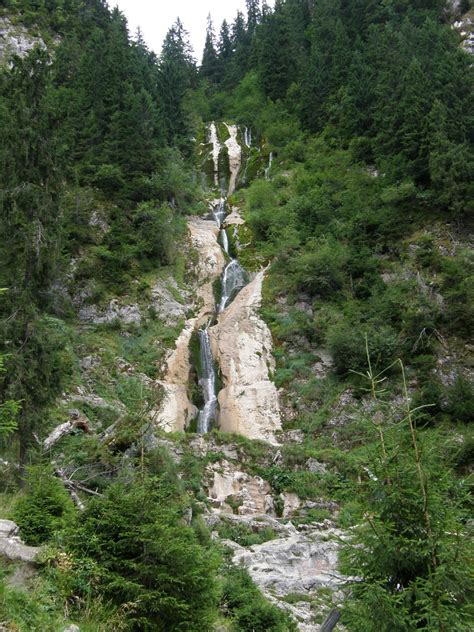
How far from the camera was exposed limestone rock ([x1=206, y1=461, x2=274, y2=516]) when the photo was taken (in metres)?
16.5

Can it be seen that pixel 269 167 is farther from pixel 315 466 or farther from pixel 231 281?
pixel 315 466

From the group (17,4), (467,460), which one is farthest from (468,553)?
(17,4)

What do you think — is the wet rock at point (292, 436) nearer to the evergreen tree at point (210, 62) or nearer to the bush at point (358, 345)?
the bush at point (358, 345)

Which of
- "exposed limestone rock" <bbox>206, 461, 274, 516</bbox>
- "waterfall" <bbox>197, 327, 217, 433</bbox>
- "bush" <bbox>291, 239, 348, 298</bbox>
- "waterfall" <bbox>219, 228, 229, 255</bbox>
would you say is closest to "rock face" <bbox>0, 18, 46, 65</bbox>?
"waterfall" <bbox>219, 228, 229, 255</bbox>

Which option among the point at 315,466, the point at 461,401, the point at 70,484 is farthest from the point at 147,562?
the point at 461,401

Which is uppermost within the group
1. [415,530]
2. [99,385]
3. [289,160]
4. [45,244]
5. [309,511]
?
[289,160]

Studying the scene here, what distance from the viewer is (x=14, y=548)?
605 centimetres

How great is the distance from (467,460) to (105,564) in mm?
14878

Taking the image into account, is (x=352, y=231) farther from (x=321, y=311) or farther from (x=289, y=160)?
(x=289, y=160)

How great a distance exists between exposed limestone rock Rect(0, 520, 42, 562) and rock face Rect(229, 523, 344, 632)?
210 inches

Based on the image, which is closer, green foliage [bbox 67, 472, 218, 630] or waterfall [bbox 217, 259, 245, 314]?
green foliage [bbox 67, 472, 218, 630]

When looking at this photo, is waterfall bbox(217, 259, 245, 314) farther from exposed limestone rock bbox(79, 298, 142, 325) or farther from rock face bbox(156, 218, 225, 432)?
exposed limestone rock bbox(79, 298, 142, 325)

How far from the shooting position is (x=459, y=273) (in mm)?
22922

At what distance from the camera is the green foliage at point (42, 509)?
21.8 ft
